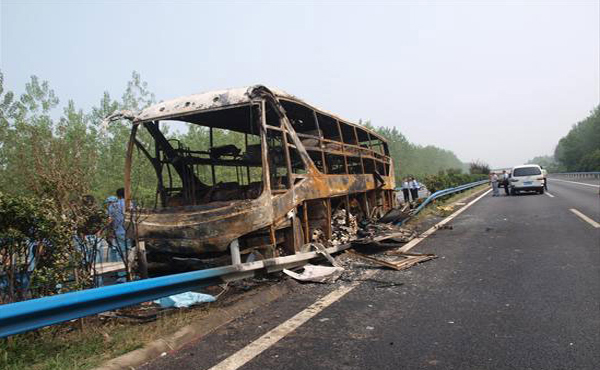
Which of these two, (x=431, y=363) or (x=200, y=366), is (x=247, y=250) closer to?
(x=200, y=366)

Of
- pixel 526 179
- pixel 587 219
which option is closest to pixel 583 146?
pixel 526 179

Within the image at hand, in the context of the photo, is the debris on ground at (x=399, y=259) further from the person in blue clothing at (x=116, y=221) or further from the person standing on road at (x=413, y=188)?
the person standing on road at (x=413, y=188)

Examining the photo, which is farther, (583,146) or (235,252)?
(583,146)

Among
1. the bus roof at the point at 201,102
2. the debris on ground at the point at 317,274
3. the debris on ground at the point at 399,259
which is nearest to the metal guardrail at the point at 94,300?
the debris on ground at the point at 317,274

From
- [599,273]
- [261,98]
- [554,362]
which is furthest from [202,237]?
[599,273]

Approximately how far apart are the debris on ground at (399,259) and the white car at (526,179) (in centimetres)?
1853

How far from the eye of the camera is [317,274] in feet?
17.9

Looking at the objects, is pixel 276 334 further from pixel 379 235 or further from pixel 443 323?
pixel 379 235

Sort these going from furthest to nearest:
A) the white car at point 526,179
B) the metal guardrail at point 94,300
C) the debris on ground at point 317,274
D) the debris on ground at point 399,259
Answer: the white car at point 526,179 → the debris on ground at point 399,259 → the debris on ground at point 317,274 → the metal guardrail at point 94,300

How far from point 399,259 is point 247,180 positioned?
139 inches

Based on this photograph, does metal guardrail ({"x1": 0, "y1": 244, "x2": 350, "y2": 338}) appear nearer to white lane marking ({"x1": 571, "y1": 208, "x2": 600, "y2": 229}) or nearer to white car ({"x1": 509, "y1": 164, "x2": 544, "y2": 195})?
white lane marking ({"x1": 571, "y1": 208, "x2": 600, "y2": 229})

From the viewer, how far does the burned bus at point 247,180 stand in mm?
4926

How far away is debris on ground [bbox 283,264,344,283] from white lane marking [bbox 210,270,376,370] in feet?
1.48

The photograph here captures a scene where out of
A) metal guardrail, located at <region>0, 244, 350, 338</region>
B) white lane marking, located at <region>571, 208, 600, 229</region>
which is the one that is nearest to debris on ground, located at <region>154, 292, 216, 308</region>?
metal guardrail, located at <region>0, 244, 350, 338</region>
